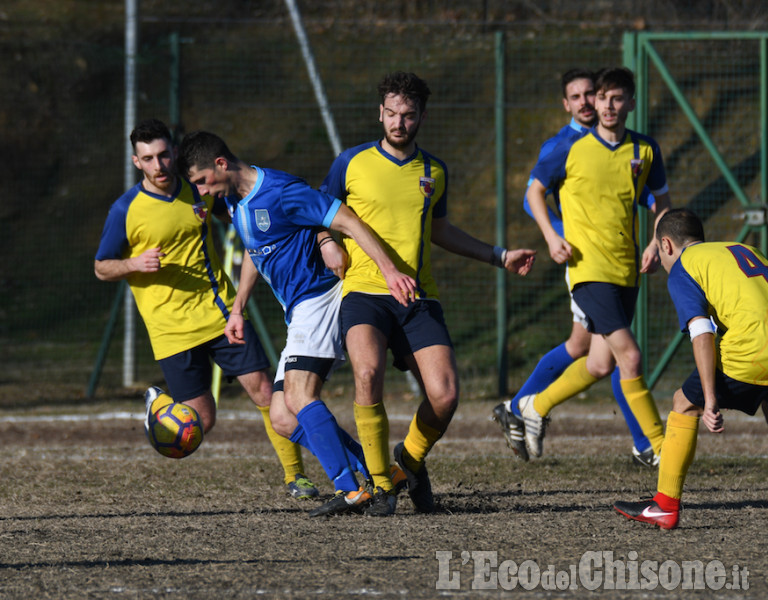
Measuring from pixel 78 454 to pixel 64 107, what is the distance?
43.8 ft

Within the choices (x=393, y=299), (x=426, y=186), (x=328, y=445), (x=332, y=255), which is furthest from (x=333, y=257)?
(x=328, y=445)

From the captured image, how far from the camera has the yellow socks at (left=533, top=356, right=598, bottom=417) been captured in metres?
6.77

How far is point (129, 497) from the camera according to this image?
19.3ft

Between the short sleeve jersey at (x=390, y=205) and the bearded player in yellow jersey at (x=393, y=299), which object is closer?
the bearded player in yellow jersey at (x=393, y=299)

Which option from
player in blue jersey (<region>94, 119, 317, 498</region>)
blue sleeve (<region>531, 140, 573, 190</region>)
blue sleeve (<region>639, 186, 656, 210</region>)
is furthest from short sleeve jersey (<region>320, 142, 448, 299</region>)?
blue sleeve (<region>639, 186, 656, 210</region>)

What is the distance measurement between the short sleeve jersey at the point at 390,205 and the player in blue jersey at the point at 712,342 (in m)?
1.22

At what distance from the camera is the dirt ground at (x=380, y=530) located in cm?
380

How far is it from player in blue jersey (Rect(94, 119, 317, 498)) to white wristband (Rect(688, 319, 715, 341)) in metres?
2.39

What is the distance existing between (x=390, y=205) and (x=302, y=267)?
20.9 inches

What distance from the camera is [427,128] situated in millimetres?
14734

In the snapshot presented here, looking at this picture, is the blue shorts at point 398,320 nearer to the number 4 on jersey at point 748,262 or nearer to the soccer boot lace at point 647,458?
the number 4 on jersey at point 748,262

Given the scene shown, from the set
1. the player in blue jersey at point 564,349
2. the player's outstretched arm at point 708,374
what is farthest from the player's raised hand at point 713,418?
the player in blue jersey at point 564,349

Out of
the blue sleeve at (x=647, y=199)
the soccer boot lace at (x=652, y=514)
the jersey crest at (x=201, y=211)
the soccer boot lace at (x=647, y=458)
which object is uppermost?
the blue sleeve at (x=647, y=199)

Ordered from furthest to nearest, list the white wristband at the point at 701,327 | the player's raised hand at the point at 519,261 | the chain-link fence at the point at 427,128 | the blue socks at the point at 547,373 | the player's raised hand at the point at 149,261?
the chain-link fence at the point at 427,128, the blue socks at the point at 547,373, the player's raised hand at the point at 149,261, the player's raised hand at the point at 519,261, the white wristband at the point at 701,327
